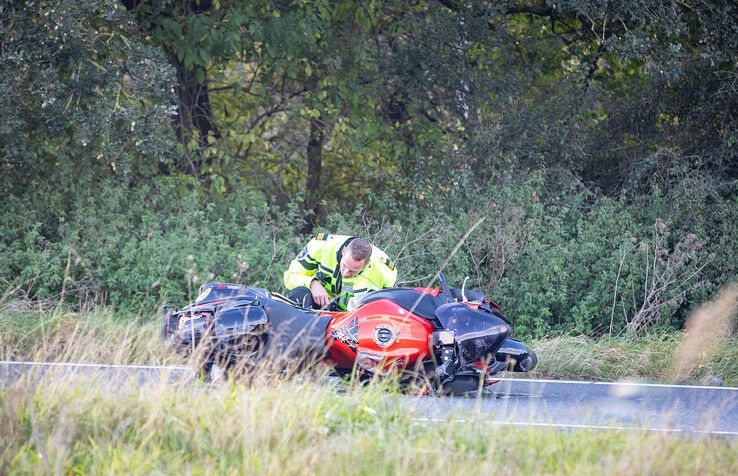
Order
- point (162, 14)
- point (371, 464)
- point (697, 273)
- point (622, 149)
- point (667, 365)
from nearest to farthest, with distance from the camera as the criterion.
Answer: point (371, 464)
point (667, 365)
point (697, 273)
point (162, 14)
point (622, 149)

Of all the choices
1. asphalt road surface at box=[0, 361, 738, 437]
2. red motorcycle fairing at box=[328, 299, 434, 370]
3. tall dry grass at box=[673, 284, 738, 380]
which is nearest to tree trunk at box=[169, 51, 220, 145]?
tall dry grass at box=[673, 284, 738, 380]

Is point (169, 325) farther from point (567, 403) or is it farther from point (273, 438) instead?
point (567, 403)

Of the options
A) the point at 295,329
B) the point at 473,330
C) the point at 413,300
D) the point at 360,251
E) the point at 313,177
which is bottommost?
the point at 295,329

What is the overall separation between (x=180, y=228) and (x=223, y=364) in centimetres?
710

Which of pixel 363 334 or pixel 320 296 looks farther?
pixel 320 296

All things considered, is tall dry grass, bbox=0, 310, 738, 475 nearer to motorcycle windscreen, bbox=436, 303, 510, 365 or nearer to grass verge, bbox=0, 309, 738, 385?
motorcycle windscreen, bbox=436, 303, 510, 365

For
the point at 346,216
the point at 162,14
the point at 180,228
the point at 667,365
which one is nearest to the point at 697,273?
the point at 667,365

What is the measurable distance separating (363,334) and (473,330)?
0.83m

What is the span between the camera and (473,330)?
26.8ft

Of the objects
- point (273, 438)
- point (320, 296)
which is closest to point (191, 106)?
point (320, 296)

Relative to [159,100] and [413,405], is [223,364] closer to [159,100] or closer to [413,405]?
[413,405]

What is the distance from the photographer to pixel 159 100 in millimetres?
14172

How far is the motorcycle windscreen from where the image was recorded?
8.17 meters

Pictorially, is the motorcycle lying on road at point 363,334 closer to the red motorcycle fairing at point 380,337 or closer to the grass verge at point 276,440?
the red motorcycle fairing at point 380,337
